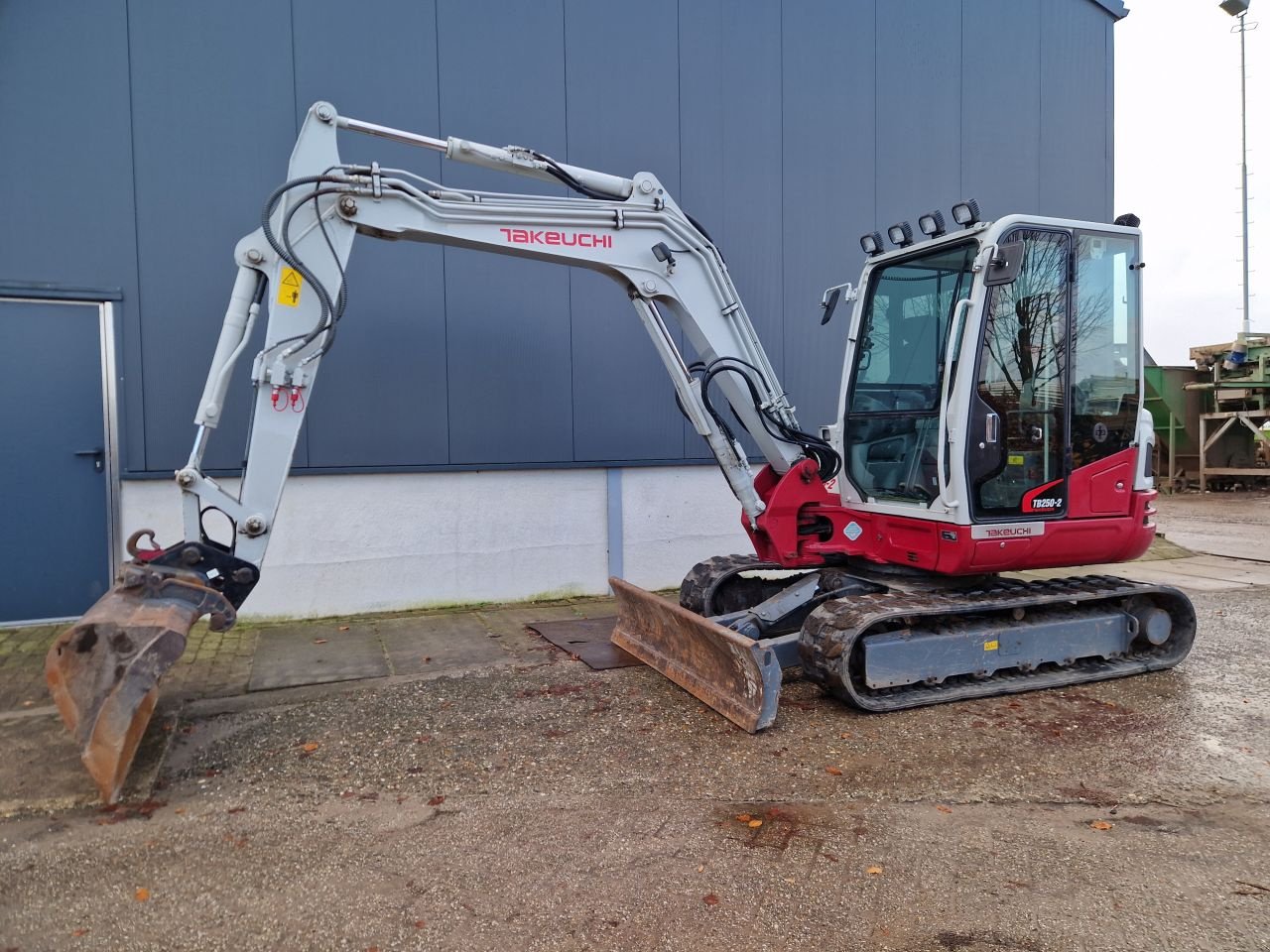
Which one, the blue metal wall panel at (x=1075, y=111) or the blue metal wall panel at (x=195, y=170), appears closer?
the blue metal wall panel at (x=195, y=170)

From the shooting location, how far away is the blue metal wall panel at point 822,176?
8.93 m

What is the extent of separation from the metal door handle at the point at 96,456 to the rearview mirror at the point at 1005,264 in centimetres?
655

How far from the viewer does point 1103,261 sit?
5.29 m

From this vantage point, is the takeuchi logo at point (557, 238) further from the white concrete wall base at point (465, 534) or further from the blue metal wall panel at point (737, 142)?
the blue metal wall panel at point (737, 142)

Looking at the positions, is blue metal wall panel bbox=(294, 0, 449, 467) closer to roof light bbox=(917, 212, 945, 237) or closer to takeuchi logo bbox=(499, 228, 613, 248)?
takeuchi logo bbox=(499, 228, 613, 248)

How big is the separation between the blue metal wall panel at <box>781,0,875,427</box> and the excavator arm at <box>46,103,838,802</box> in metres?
3.60

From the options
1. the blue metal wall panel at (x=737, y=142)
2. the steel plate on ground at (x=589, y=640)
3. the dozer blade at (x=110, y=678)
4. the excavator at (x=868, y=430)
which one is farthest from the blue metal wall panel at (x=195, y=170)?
the blue metal wall panel at (x=737, y=142)

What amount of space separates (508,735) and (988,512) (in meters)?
3.00

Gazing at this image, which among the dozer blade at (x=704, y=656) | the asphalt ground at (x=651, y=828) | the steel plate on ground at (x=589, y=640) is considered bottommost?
the asphalt ground at (x=651, y=828)

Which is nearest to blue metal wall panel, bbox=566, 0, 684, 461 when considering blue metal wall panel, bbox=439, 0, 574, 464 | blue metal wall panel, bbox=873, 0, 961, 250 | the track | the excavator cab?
blue metal wall panel, bbox=439, 0, 574, 464

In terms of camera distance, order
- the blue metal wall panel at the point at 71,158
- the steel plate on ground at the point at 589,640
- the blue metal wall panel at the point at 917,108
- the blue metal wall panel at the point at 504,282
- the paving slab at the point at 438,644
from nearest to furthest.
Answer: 1. the steel plate on ground at the point at 589,640
2. the paving slab at the point at 438,644
3. the blue metal wall panel at the point at 71,158
4. the blue metal wall panel at the point at 504,282
5. the blue metal wall panel at the point at 917,108

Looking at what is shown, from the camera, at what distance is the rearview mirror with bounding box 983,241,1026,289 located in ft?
15.5

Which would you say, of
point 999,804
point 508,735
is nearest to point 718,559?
point 508,735

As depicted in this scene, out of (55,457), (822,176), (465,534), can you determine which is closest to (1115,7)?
(822,176)
